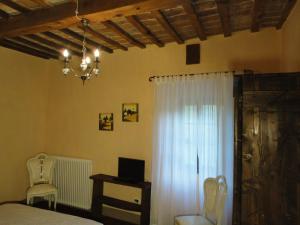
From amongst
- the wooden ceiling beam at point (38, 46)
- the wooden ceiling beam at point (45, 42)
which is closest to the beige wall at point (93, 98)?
the wooden ceiling beam at point (38, 46)

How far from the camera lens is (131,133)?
4.01 metres

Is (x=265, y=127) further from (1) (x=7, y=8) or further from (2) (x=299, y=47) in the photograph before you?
(1) (x=7, y=8)

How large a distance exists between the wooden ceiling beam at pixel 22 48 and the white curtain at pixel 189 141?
2.44 metres

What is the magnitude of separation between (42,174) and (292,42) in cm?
435

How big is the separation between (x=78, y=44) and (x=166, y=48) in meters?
1.46

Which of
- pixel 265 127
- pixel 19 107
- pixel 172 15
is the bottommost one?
pixel 265 127

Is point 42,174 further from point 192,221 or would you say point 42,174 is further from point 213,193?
point 213,193

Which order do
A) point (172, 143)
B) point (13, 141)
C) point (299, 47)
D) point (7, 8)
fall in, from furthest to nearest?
point (13, 141)
point (172, 143)
point (7, 8)
point (299, 47)

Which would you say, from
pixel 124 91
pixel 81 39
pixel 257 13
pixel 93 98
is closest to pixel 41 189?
pixel 93 98

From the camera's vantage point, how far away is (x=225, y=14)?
8.86ft

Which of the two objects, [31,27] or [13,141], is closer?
[31,27]

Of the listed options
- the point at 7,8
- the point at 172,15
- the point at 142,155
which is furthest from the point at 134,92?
the point at 7,8

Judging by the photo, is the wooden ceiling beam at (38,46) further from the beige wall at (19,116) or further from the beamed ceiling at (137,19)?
the beige wall at (19,116)

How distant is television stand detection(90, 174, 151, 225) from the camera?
137 inches
